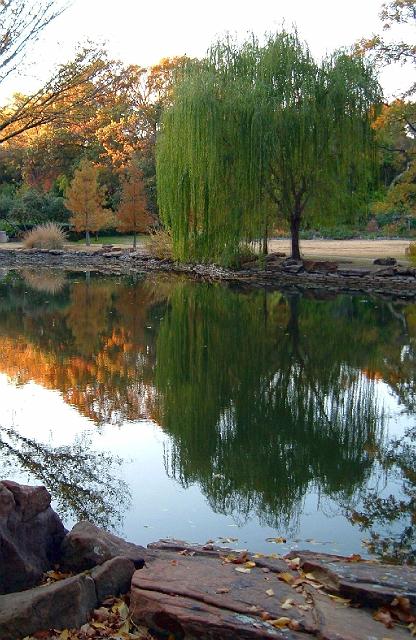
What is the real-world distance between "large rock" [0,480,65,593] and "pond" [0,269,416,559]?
1.13 m

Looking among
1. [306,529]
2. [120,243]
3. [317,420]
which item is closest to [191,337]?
[317,420]

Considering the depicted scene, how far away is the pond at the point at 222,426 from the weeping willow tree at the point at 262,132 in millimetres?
9466

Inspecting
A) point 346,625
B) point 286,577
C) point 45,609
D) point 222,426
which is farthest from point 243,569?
point 222,426

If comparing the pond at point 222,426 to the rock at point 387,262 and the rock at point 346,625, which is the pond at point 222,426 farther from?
the rock at point 387,262

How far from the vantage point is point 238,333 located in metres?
16.6

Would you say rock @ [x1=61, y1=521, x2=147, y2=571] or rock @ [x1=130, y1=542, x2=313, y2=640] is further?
rock @ [x1=61, y1=521, x2=147, y2=571]

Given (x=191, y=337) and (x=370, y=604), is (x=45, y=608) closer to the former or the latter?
(x=370, y=604)

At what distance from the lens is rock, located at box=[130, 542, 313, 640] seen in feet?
13.5

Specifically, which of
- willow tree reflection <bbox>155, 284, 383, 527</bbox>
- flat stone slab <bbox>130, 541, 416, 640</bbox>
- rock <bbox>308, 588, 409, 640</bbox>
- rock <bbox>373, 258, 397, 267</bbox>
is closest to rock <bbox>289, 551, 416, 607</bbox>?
flat stone slab <bbox>130, 541, 416, 640</bbox>

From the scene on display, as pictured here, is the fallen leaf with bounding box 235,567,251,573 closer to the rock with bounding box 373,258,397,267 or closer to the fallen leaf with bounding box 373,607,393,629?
the fallen leaf with bounding box 373,607,393,629

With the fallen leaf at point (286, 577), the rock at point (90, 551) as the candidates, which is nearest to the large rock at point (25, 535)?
the rock at point (90, 551)

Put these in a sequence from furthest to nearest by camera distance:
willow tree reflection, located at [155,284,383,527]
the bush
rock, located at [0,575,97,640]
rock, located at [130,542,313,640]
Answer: the bush < willow tree reflection, located at [155,284,383,527] < rock, located at [0,575,97,640] < rock, located at [130,542,313,640]

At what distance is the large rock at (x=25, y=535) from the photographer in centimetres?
476

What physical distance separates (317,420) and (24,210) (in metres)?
45.7
